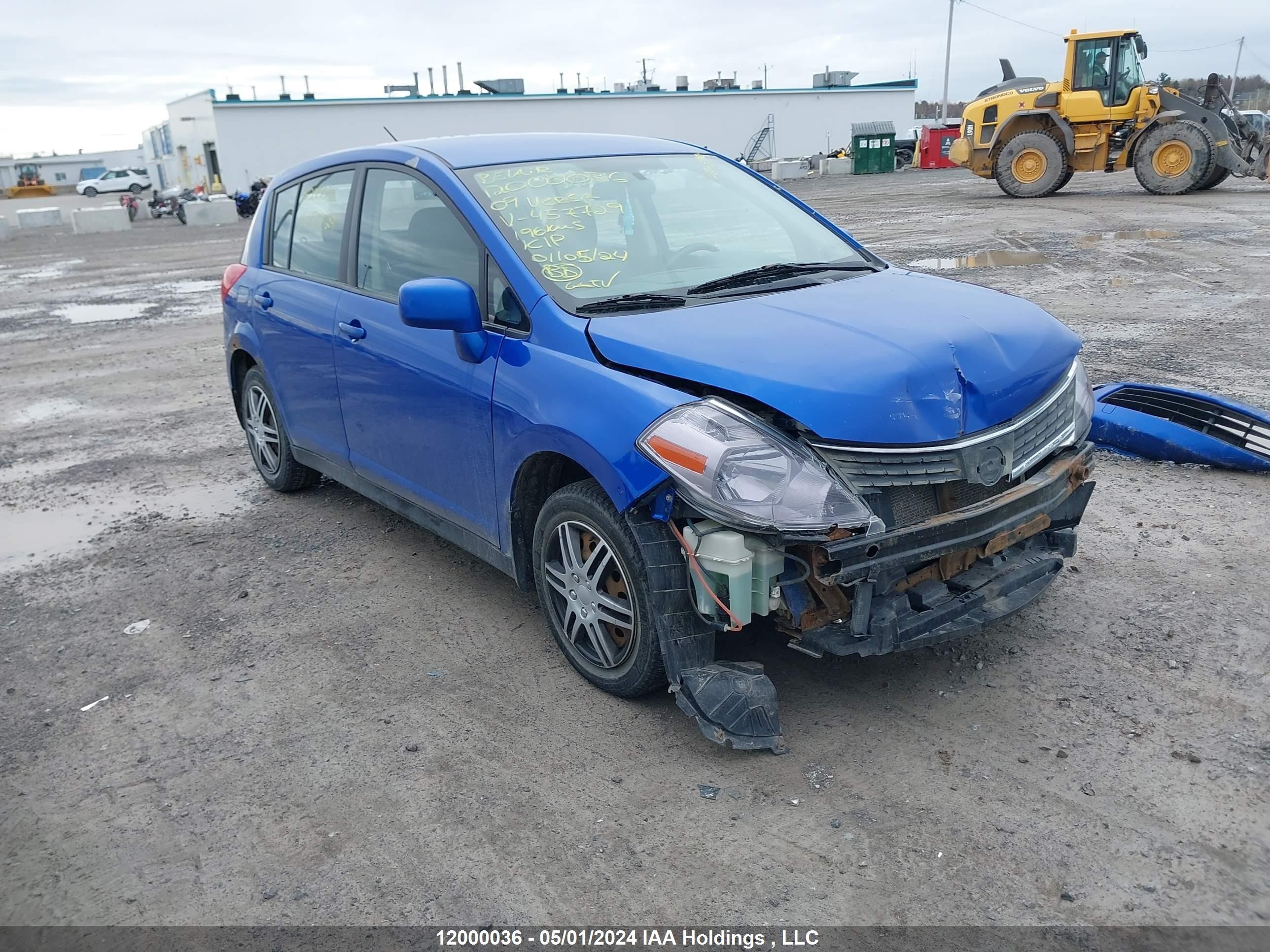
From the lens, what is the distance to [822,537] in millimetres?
2834

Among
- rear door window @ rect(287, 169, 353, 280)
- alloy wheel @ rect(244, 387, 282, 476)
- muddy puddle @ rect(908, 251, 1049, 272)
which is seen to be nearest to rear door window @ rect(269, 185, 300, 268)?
rear door window @ rect(287, 169, 353, 280)

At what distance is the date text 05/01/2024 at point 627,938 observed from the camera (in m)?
2.45

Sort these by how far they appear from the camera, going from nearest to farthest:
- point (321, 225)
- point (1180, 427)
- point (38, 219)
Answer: point (321, 225) < point (1180, 427) < point (38, 219)

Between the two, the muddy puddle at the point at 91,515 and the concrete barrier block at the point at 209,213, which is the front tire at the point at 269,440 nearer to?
the muddy puddle at the point at 91,515

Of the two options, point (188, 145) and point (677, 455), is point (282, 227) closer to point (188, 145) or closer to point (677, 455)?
point (677, 455)

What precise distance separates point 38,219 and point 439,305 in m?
40.8

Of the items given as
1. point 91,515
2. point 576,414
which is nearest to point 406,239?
point 576,414

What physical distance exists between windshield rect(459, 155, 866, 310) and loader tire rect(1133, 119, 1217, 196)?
1964cm

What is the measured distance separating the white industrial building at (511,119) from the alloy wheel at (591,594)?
152ft

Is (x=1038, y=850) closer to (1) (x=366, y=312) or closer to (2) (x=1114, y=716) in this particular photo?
(2) (x=1114, y=716)

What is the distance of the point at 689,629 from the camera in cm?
319

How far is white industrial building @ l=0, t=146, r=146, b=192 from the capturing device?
305 ft

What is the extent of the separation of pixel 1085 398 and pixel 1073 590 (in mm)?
835

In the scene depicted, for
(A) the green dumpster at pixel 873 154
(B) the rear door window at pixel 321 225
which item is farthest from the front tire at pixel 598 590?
(A) the green dumpster at pixel 873 154
